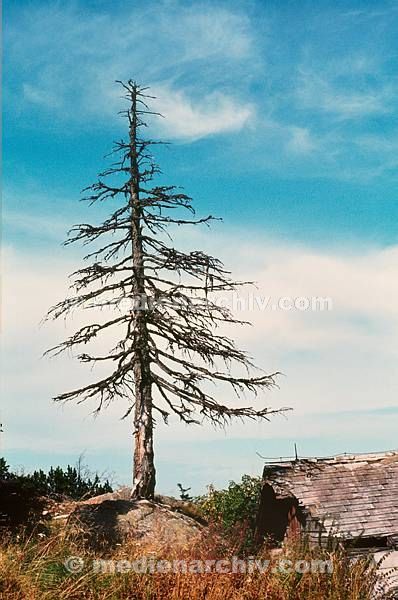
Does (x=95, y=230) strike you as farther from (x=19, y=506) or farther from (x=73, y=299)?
(x=19, y=506)

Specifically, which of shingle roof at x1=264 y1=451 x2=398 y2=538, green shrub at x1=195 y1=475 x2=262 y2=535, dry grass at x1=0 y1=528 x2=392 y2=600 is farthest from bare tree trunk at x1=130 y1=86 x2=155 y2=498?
dry grass at x1=0 y1=528 x2=392 y2=600

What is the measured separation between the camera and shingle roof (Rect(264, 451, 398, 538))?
1647cm

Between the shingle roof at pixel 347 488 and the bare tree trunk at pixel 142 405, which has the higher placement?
the bare tree trunk at pixel 142 405

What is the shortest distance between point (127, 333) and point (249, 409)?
3.81 metres

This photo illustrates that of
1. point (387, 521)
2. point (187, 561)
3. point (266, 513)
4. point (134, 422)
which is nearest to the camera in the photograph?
point (187, 561)

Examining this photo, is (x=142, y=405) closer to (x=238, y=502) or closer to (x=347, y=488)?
(x=238, y=502)

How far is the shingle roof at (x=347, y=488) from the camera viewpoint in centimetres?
1647

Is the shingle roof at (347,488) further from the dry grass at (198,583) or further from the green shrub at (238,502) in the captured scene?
the dry grass at (198,583)

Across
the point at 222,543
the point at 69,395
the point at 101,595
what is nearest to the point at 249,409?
the point at 69,395

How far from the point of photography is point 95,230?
20.7 m

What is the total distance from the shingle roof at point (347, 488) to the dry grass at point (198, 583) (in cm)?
571

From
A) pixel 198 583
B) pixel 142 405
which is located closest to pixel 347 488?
pixel 142 405

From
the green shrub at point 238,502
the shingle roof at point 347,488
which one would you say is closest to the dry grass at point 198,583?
the shingle roof at point 347,488

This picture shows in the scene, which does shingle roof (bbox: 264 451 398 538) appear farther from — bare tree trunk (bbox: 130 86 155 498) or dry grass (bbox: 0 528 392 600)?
dry grass (bbox: 0 528 392 600)
